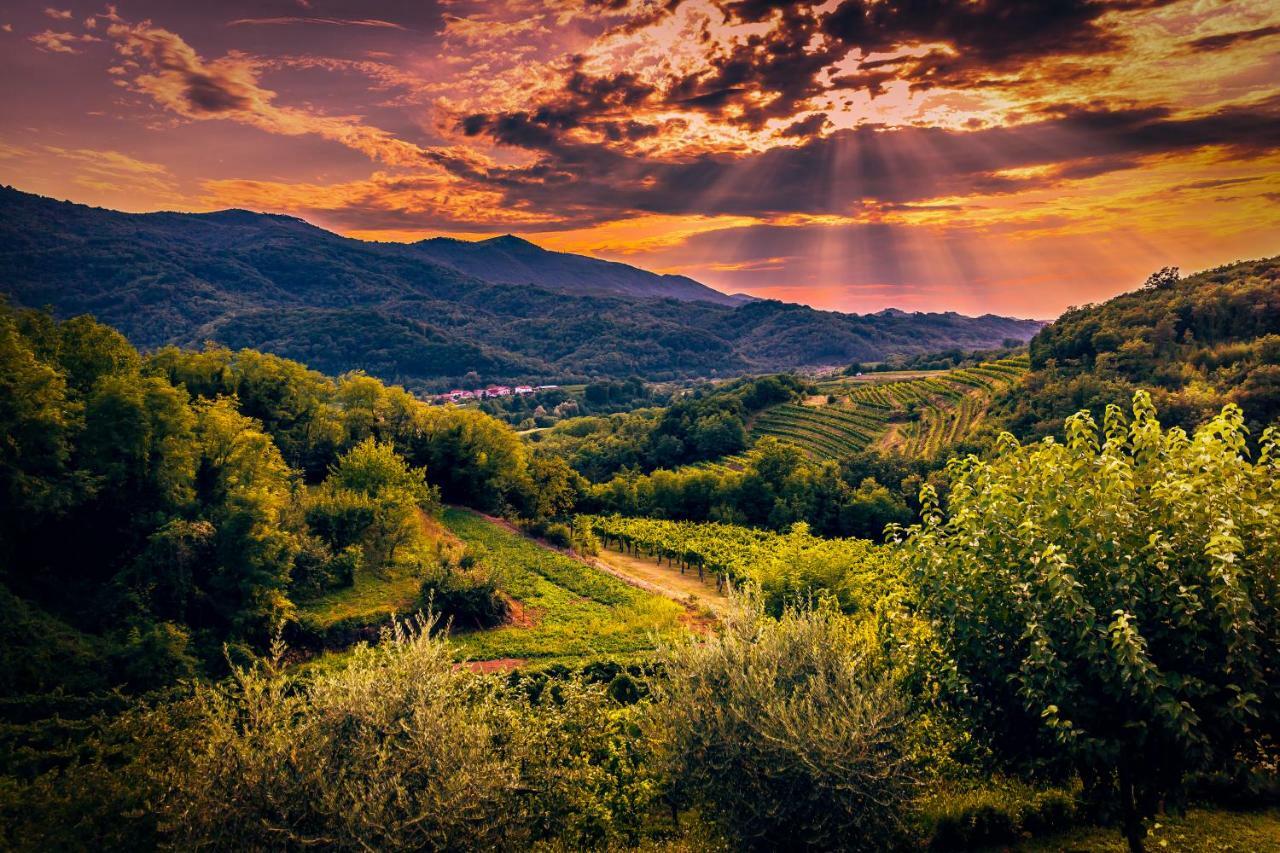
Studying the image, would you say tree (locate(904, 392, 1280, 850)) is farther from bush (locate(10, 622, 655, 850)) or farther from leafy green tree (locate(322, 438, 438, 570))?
leafy green tree (locate(322, 438, 438, 570))

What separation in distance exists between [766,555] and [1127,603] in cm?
5081

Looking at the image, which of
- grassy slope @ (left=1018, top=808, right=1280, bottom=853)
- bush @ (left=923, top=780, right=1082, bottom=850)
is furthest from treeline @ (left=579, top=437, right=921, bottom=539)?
grassy slope @ (left=1018, top=808, right=1280, bottom=853)

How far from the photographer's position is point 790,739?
41.5 ft

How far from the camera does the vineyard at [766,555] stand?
40562mm

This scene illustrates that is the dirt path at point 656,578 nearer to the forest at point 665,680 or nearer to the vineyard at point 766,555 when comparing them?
the vineyard at point 766,555

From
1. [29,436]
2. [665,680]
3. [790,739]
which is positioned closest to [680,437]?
[29,436]

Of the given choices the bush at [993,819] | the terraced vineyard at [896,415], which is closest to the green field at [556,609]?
the bush at [993,819]

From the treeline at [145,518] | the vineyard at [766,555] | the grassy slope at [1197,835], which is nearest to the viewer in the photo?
the grassy slope at [1197,835]

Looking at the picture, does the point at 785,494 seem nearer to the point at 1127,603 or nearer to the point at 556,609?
the point at 556,609

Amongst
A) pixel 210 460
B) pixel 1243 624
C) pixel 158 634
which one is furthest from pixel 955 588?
pixel 210 460

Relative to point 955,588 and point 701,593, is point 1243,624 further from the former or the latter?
point 701,593

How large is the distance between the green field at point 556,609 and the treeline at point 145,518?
6.31m

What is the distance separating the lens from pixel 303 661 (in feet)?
114

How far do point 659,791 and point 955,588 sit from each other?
31.4ft
